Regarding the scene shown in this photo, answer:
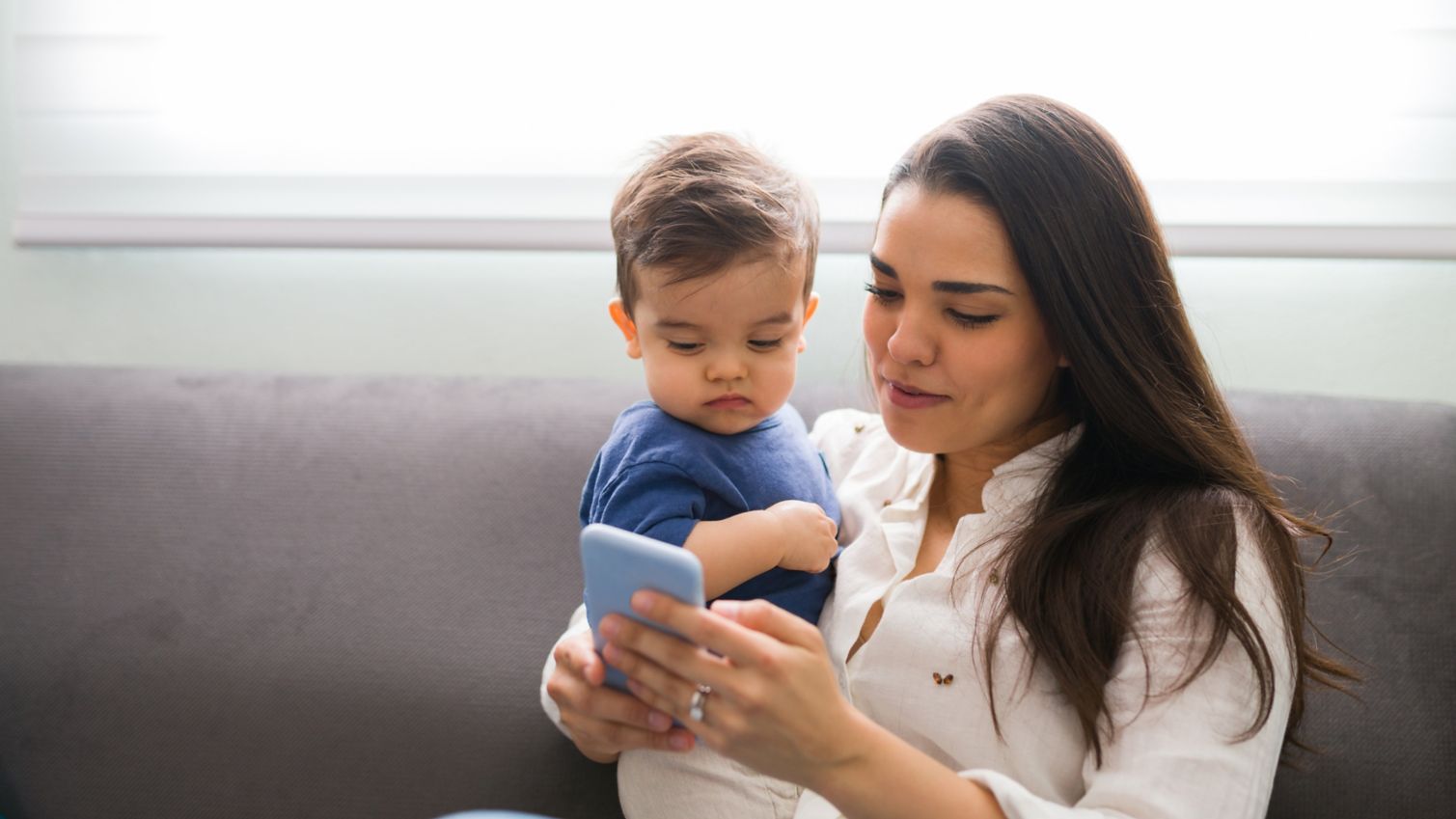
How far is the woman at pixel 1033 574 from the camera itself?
107 centimetres

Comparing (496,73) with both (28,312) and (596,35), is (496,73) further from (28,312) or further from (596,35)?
(28,312)

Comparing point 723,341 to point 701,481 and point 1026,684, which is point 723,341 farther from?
point 1026,684

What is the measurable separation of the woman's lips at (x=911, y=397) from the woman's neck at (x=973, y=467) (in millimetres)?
146

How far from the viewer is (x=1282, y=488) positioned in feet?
5.38

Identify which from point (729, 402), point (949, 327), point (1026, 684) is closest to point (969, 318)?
point (949, 327)

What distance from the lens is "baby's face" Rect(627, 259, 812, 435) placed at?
1247 mm

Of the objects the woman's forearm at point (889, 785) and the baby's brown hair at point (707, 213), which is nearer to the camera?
the woman's forearm at point (889, 785)

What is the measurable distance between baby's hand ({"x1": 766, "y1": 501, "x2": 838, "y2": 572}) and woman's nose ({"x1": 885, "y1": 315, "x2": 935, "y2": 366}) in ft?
0.67

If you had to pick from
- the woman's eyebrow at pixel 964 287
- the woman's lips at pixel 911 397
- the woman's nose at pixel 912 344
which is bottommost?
the woman's lips at pixel 911 397

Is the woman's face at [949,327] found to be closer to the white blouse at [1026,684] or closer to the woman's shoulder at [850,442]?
the white blouse at [1026,684]

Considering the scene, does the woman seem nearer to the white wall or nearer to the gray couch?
the gray couch

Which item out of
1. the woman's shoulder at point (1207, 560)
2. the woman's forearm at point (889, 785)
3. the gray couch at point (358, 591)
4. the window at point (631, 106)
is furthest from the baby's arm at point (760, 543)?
the window at point (631, 106)

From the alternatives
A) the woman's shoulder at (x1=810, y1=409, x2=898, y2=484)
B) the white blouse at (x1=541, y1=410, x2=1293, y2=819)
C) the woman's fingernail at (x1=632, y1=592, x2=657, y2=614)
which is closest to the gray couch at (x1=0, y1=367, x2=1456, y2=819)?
the woman's shoulder at (x1=810, y1=409, x2=898, y2=484)

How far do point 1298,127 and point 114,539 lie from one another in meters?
2.01
